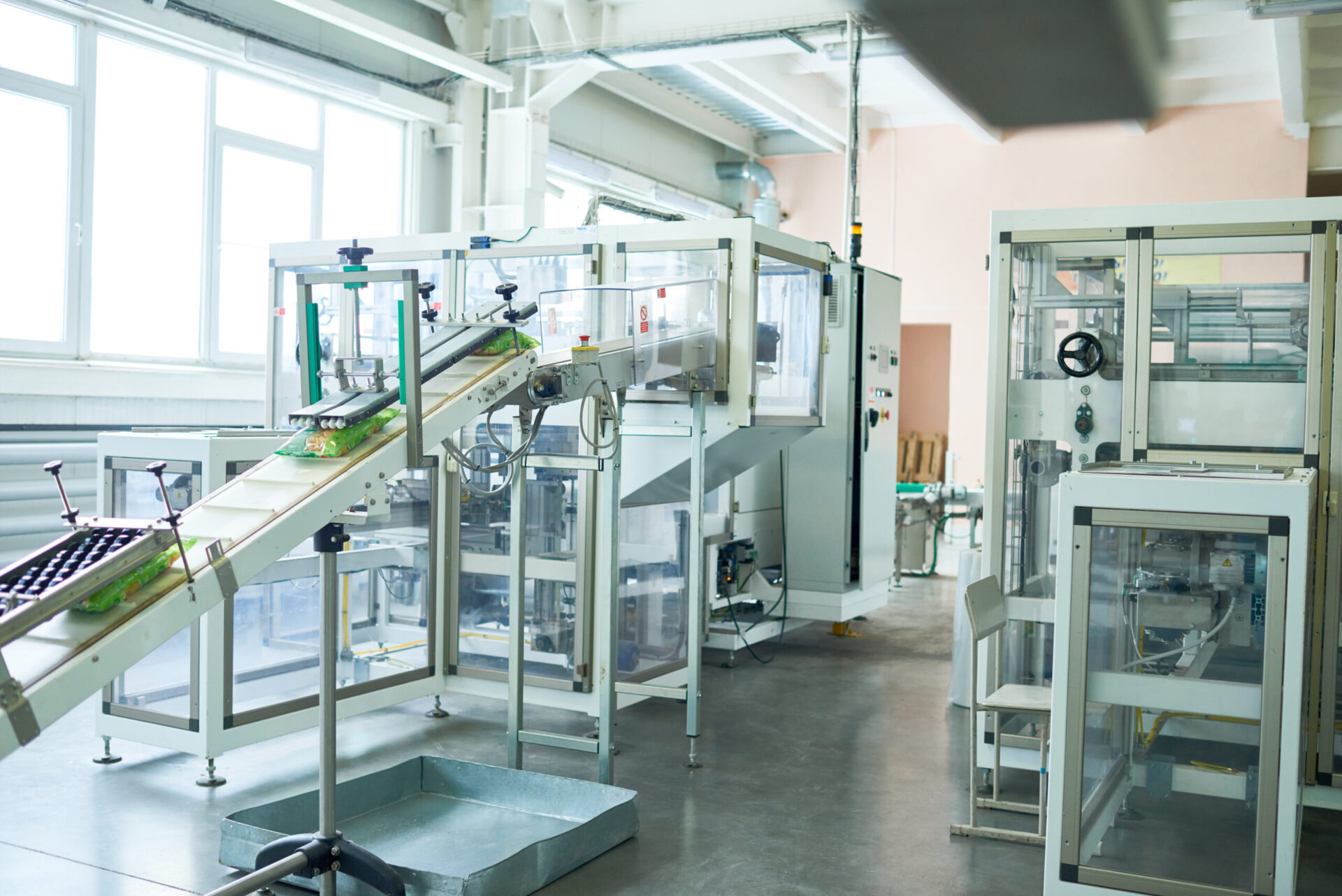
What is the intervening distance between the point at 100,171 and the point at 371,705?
345 cm

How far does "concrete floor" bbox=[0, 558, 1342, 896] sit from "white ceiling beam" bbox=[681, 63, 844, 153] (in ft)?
17.6

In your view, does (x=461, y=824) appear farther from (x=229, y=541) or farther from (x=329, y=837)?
(x=229, y=541)

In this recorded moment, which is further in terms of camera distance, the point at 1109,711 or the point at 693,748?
the point at 693,748

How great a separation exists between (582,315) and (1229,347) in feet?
7.65

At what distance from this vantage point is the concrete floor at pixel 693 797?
2.87 meters

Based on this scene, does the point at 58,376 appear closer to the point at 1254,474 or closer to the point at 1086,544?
the point at 1086,544

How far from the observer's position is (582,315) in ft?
13.9

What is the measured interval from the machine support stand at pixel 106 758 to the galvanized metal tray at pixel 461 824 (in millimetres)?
1129

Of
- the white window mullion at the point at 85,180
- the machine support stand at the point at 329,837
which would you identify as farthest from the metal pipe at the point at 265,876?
the white window mullion at the point at 85,180

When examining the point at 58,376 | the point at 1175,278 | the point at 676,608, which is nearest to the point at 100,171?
the point at 58,376

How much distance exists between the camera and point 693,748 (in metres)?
3.97

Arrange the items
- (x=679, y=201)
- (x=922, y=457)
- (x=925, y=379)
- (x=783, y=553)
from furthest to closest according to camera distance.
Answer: (x=925, y=379), (x=922, y=457), (x=679, y=201), (x=783, y=553)

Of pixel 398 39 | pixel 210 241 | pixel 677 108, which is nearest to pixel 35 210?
pixel 210 241

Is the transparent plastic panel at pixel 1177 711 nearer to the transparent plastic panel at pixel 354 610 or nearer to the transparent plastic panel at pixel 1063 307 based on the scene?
the transparent plastic panel at pixel 1063 307
